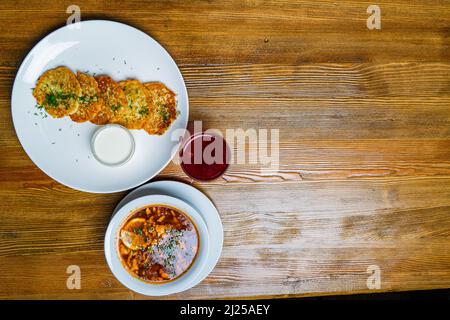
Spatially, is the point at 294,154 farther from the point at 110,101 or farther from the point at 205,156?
the point at 110,101

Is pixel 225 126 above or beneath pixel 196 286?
above

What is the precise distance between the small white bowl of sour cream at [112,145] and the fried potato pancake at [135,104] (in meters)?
0.06

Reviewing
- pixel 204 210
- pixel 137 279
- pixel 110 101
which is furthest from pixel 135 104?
pixel 137 279

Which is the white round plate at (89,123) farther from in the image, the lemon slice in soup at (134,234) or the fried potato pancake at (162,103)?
the lemon slice in soup at (134,234)

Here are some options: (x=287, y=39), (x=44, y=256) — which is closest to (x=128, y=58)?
(x=287, y=39)

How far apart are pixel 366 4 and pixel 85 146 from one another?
151 cm

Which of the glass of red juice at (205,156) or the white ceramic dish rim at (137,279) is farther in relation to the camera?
the glass of red juice at (205,156)

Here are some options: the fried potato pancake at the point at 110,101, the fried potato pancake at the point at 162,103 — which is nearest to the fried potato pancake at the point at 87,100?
the fried potato pancake at the point at 110,101

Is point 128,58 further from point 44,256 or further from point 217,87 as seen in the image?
point 44,256

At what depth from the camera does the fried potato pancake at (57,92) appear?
75.5 inches

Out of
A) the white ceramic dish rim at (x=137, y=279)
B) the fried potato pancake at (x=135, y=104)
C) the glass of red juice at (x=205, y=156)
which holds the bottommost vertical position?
the white ceramic dish rim at (x=137, y=279)

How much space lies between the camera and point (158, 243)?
1.95 m

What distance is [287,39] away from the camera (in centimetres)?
209
